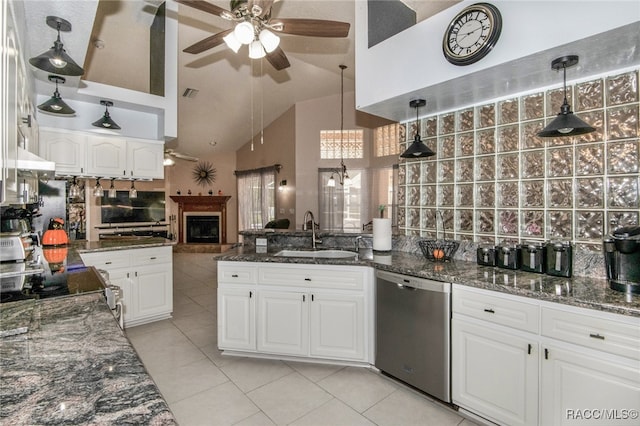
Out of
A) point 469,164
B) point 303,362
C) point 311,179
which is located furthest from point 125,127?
point 311,179

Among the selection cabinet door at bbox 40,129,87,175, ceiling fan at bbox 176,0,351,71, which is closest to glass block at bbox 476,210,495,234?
ceiling fan at bbox 176,0,351,71

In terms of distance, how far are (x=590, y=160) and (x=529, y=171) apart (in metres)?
0.35

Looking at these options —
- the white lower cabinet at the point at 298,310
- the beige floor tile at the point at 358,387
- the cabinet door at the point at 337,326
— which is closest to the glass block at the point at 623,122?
the white lower cabinet at the point at 298,310

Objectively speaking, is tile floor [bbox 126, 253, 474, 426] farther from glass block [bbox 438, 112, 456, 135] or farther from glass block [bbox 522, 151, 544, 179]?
glass block [bbox 438, 112, 456, 135]

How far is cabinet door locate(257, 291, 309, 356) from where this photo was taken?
2.69m

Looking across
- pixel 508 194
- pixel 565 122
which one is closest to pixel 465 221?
pixel 508 194

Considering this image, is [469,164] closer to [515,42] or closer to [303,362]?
[515,42]

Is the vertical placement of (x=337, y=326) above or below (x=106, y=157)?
below

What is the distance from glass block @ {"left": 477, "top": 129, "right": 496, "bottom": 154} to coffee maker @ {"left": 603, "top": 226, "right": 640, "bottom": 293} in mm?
1043

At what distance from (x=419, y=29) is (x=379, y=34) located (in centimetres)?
42

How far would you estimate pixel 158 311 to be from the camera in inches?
147

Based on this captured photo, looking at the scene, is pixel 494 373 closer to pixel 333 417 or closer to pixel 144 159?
pixel 333 417

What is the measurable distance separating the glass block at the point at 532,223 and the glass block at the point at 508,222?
0.05 metres

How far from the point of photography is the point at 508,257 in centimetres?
229
